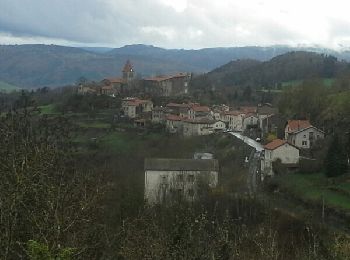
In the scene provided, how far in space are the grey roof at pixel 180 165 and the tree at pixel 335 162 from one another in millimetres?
6968

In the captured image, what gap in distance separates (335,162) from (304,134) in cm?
1003

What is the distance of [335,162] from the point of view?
30672 millimetres

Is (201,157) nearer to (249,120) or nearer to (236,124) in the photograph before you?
(249,120)

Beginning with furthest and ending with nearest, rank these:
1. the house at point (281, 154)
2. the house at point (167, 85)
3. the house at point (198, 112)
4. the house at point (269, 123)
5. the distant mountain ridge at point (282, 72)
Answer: the distant mountain ridge at point (282, 72), the house at point (167, 85), the house at point (198, 112), the house at point (269, 123), the house at point (281, 154)

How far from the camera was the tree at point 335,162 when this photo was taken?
30641 mm

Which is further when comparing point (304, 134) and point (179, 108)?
point (179, 108)

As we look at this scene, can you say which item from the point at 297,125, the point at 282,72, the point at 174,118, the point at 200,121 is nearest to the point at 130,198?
the point at 297,125

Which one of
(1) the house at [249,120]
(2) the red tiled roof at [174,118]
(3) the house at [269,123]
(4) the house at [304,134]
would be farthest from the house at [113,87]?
(4) the house at [304,134]

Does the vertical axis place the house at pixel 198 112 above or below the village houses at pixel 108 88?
below

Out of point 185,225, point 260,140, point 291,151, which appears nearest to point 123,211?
point 185,225

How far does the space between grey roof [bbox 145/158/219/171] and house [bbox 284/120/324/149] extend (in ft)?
31.4

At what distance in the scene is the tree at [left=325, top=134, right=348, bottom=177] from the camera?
30.6 m

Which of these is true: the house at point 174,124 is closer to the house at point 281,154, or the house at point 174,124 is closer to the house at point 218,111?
the house at point 218,111

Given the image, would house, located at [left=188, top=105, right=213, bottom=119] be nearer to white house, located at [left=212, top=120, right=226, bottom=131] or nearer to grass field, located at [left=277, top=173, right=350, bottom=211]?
white house, located at [left=212, top=120, right=226, bottom=131]
